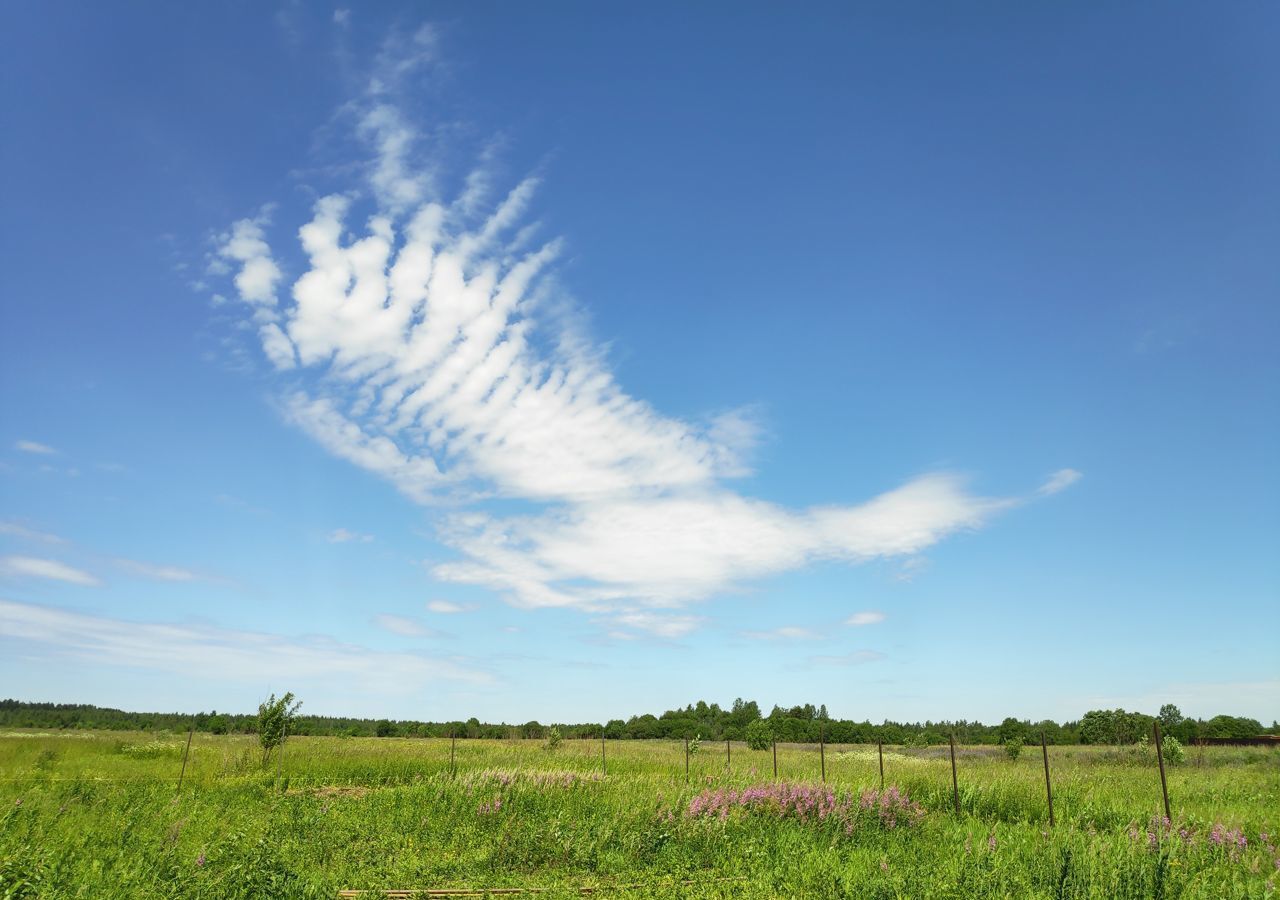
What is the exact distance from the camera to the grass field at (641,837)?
9266 millimetres

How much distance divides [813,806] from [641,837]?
14.0ft

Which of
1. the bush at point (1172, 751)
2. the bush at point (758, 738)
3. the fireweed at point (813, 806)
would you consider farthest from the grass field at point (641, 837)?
the bush at point (758, 738)

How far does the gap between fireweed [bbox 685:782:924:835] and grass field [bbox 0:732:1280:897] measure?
0.16 ft

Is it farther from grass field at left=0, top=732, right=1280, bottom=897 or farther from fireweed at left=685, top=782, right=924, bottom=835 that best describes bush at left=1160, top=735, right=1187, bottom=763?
fireweed at left=685, top=782, right=924, bottom=835

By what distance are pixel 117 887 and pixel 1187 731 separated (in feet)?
291

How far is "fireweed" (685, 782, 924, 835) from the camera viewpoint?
14367mm

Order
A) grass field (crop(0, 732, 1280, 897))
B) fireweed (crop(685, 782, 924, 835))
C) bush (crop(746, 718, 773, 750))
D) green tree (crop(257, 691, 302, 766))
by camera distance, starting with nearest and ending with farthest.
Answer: grass field (crop(0, 732, 1280, 897)) → fireweed (crop(685, 782, 924, 835)) → green tree (crop(257, 691, 302, 766)) → bush (crop(746, 718, 773, 750))

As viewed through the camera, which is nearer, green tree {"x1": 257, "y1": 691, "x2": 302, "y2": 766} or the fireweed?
the fireweed

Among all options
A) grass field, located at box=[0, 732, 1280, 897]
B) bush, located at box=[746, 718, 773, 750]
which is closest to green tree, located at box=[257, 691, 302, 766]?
grass field, located at box=[0, 732, 1280, 897]

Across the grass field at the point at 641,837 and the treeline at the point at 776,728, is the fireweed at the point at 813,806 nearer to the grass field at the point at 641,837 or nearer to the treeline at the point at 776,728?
the grass field at the point at 641,837

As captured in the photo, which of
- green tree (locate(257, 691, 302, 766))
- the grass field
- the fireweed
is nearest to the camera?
the grass field

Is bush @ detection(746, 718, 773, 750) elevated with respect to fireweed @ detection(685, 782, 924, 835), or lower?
lower

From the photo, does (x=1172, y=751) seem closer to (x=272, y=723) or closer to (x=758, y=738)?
(x=758, y=738)

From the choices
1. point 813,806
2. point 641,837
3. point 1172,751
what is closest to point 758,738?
point 1172,751
